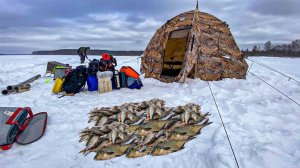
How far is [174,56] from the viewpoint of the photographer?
1171 cm

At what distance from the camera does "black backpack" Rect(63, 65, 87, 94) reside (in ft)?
25.7

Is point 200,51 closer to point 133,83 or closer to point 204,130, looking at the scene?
point 133,83

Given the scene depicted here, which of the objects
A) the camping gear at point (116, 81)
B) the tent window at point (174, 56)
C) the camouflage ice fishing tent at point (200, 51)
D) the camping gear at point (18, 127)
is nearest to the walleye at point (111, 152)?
the camping gear at point (18, 127)

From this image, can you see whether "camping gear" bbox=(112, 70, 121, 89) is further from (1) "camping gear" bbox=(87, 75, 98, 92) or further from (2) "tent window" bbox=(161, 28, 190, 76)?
(2) "tent window" bbox=(161, 28, 190, 76)

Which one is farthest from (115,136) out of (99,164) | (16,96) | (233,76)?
(233,76)

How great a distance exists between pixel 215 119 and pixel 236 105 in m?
1.18

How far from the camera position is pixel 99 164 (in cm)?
353

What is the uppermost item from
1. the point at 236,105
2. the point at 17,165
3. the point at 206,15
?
the point at 206,15

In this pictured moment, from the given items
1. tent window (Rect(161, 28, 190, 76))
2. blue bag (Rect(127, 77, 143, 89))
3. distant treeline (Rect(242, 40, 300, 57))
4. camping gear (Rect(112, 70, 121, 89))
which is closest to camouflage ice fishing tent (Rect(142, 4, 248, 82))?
tent window (Rect(161, 28, 190, 76))

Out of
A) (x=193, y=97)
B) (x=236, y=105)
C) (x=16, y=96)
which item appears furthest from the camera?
(x=16, y=96)

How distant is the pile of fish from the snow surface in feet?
A: 0.52

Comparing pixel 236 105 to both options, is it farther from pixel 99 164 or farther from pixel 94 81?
pixel 94 81

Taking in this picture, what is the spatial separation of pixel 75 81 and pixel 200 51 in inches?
190

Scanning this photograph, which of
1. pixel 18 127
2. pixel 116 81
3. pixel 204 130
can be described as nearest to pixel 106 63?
pixel 116 81
